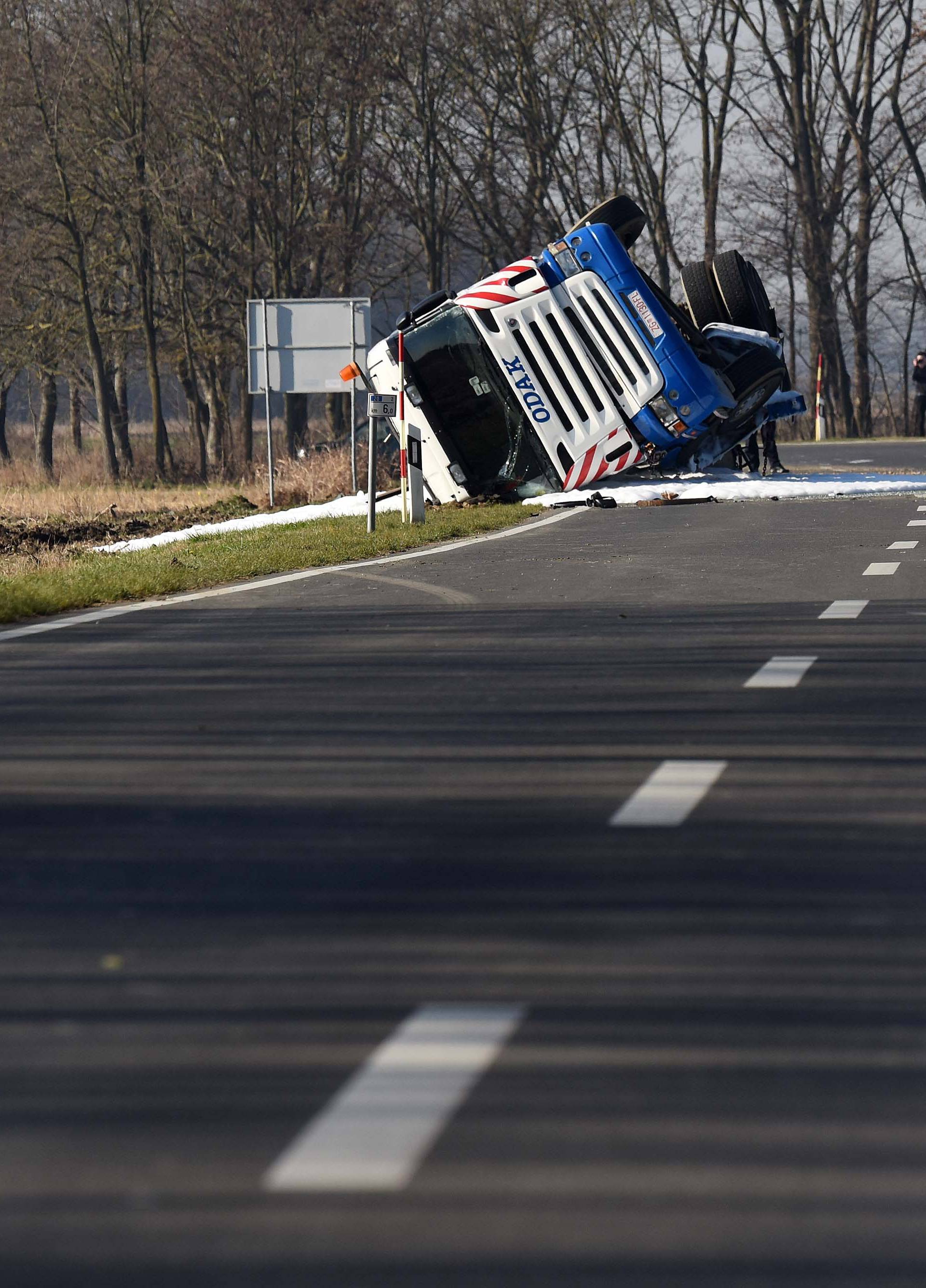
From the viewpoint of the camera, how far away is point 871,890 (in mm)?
4102

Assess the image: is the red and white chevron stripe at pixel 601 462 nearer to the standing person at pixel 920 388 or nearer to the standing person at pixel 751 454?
the standing person at pixel 751 454

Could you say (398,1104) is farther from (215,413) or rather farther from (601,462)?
(215,413)

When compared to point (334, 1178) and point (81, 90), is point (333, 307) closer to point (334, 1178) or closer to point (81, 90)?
point (81, 90)

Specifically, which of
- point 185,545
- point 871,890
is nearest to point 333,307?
point 185,545

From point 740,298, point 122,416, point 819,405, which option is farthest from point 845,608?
point 122,416

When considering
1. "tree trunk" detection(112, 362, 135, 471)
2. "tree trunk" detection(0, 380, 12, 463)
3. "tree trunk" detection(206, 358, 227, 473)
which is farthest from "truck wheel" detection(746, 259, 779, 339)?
"tree trunk" detection(0, 380, 12, 463)

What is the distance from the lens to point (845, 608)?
977cm

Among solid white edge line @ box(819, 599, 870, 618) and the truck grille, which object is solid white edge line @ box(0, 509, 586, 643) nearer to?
the truck grille

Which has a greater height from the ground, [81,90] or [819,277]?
[81,90]

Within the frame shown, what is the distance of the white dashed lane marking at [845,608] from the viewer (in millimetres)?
9484

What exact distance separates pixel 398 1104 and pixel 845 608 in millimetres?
7352

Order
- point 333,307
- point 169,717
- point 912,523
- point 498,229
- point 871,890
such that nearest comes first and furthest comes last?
point 871,890 < point 169,717 < point 912,523 < point 333,307 < point 498,229

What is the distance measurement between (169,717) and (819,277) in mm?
43419

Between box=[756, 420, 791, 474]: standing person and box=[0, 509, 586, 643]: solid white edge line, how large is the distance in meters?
7.08
